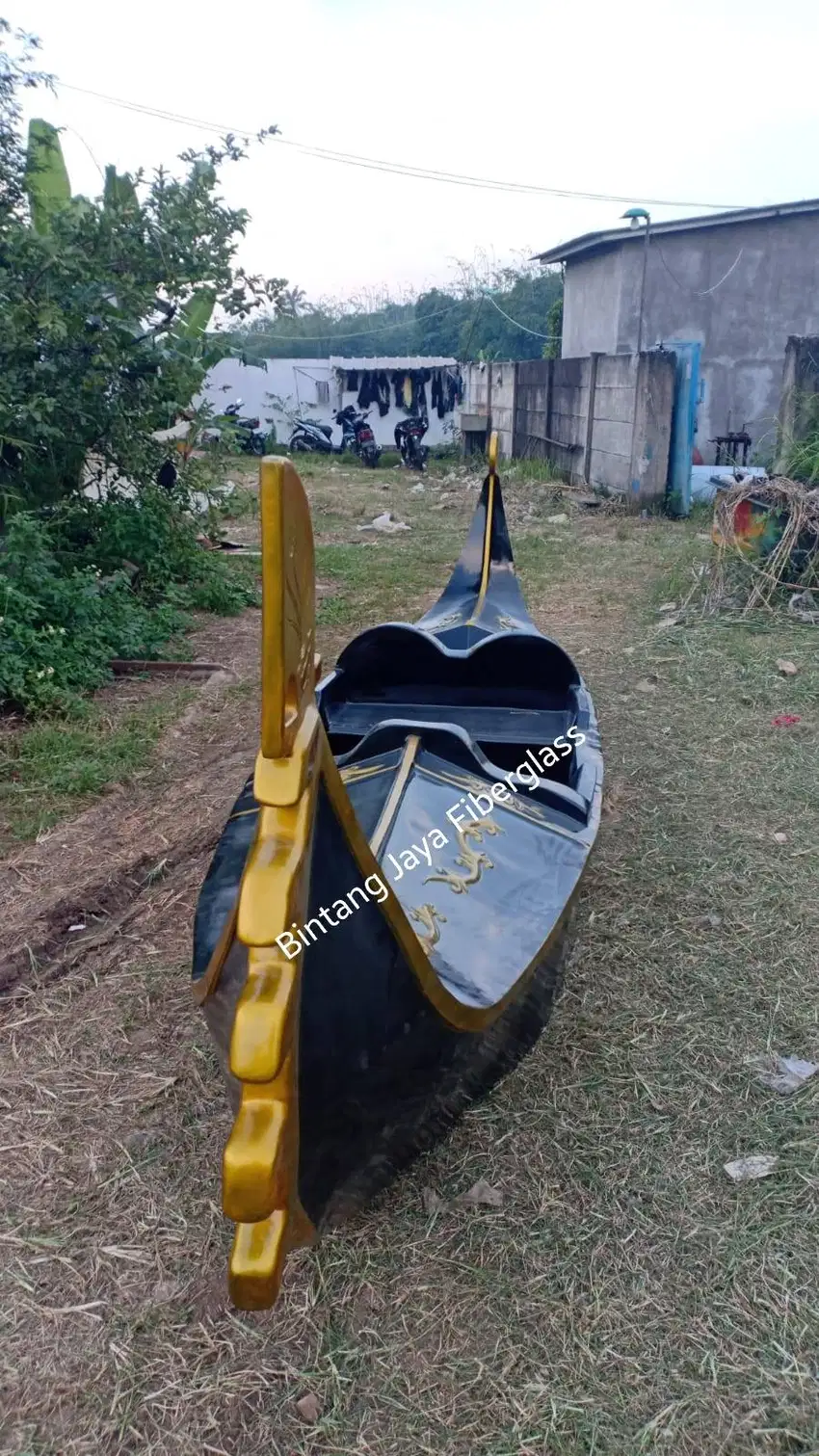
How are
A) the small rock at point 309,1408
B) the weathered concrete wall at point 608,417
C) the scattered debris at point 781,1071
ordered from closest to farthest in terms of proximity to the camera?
the small rock at point 309,1408, the scattered debris at point 781,1071, the weathered concrete wall at point 608,417

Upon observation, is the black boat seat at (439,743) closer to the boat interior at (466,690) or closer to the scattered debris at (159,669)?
the boat interior at (466,690)

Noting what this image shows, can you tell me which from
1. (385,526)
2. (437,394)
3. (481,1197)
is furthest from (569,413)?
(481,1197)

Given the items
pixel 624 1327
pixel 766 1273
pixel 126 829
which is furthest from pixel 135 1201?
pixel 126 829

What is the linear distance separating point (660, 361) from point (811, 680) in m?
5.65

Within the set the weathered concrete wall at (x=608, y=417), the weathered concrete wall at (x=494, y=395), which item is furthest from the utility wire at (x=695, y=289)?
the weathered concrete wall at (x=494, y=395)

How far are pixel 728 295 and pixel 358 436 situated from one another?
6.71m

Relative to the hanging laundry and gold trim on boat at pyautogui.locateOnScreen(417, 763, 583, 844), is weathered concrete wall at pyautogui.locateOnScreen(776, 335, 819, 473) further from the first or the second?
the hanging laundry

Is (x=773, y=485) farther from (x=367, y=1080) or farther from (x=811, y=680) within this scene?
(x=367, y=1080)

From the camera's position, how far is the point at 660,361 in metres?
9.71

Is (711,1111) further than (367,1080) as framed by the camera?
Yes

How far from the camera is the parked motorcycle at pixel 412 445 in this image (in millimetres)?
16016

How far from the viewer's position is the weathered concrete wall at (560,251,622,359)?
13023mm

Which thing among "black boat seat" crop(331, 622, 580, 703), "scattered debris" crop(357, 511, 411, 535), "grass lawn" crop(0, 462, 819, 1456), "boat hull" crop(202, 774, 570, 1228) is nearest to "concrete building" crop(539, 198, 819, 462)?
"scattered debris" crop(357, 511, 411, 535)

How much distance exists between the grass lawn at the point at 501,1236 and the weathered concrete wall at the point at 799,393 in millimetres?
4608
